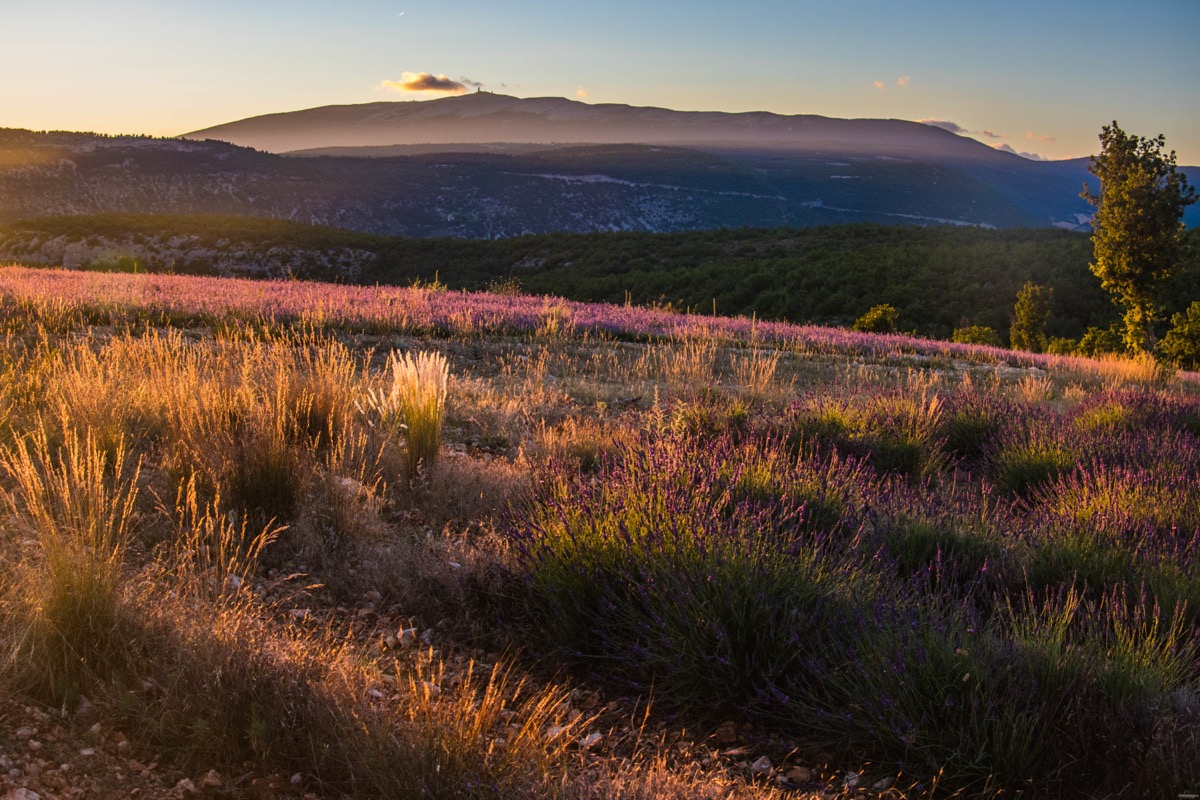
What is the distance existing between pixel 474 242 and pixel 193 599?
183 feet

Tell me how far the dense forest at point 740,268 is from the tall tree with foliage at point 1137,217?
1474 cm

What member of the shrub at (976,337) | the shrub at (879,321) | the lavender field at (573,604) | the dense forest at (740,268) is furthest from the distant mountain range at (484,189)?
the lavender field at (573,604)

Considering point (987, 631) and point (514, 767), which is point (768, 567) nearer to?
point (987, 631)

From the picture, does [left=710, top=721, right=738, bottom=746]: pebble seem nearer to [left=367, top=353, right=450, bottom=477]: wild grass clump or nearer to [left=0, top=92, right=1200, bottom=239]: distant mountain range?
[left=367, top=353, right=450, bottom=477]: wild grass clump

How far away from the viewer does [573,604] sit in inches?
134

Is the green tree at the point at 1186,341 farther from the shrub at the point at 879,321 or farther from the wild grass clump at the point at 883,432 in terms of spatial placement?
the wild grass clump at the point at 883,432

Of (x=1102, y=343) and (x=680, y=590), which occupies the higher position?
(x=680, y=590)

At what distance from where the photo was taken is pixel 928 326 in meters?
38.6

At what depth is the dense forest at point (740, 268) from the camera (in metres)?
39.5

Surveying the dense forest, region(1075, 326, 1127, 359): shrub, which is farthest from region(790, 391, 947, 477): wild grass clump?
the dense forest

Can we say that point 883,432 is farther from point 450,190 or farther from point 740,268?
point 450,190

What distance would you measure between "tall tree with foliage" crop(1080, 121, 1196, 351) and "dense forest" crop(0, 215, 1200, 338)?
14736mm

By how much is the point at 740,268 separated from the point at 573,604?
153 ft

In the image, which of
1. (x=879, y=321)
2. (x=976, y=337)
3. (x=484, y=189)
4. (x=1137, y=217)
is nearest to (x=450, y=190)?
(x=484, y=189)
